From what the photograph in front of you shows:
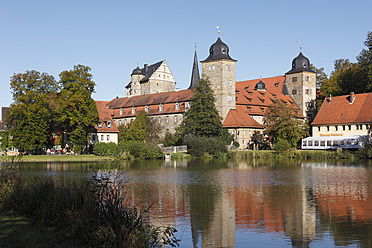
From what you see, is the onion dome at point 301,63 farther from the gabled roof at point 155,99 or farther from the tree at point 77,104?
the tree at point 77,104

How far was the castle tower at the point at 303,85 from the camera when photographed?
279ft

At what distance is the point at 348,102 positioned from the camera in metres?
67.7

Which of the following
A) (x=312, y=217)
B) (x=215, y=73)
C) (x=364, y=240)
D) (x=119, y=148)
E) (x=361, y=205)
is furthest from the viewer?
(x=215, y=73)

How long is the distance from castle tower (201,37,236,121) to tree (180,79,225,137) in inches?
258

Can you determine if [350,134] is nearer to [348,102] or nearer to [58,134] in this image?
[348,102]

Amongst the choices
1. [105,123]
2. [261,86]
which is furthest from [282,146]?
[261,86]

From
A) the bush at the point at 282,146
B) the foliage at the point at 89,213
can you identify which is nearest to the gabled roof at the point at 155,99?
the bush at the point at 282,146

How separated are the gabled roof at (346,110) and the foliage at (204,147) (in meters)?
19.5

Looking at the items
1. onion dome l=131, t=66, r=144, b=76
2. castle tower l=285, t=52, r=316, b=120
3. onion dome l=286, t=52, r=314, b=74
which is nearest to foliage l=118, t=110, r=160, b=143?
castle tower l=285, t=52, r=316, b=120

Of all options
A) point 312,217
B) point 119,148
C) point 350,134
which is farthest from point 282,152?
point 312,217

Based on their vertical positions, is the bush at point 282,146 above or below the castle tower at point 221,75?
below

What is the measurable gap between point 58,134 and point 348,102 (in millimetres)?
40778

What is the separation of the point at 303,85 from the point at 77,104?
47.1 m

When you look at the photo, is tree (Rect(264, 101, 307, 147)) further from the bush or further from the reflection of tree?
the reflection of tree
